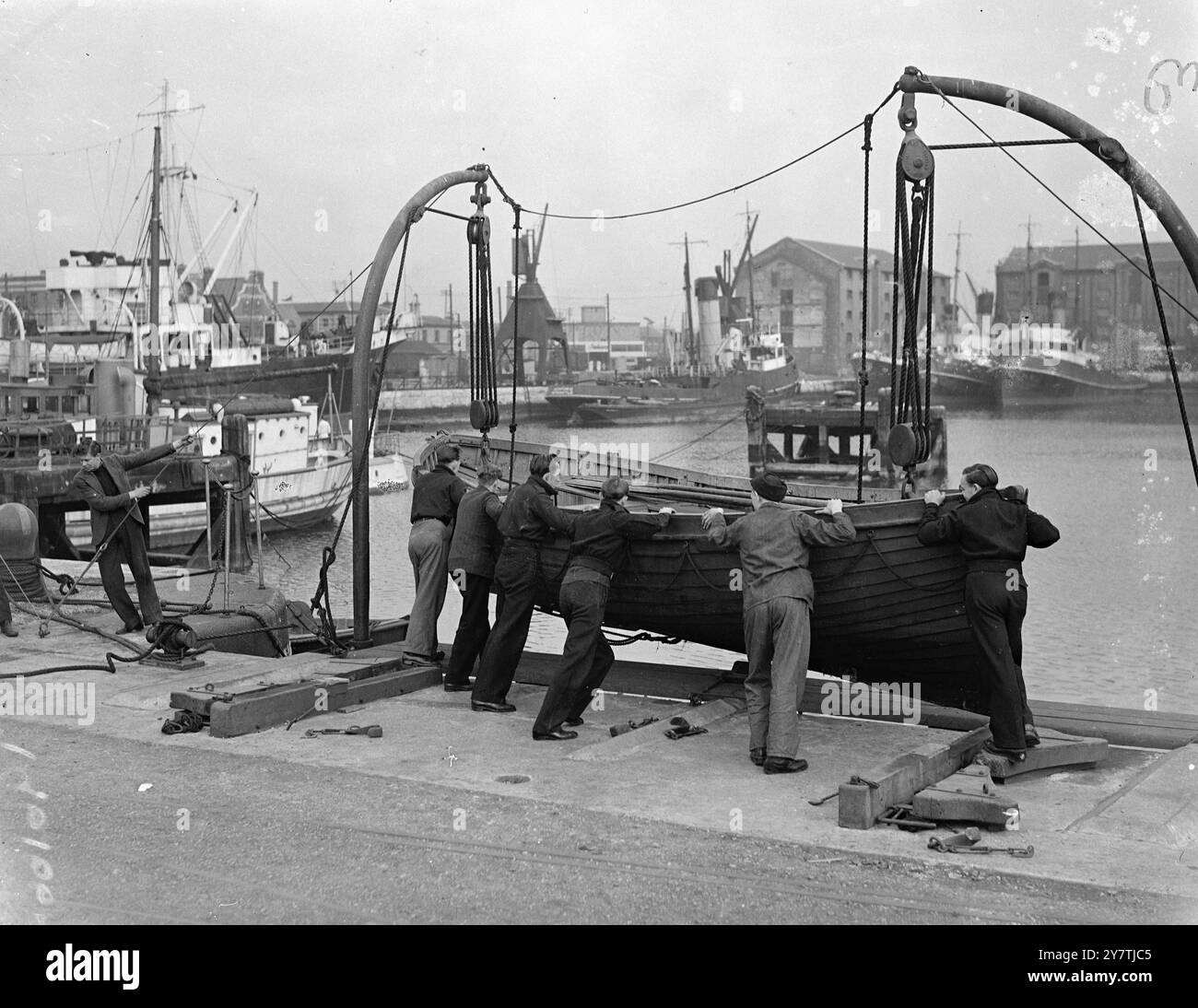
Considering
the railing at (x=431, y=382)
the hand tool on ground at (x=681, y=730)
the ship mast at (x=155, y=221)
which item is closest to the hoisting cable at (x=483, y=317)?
the hand tool on ground at (x=681, y=730)

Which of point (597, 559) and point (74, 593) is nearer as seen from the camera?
point (597, 559)

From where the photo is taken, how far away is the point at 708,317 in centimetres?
11312

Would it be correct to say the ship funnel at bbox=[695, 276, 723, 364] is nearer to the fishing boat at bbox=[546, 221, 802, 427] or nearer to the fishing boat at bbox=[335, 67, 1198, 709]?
the fishing boat at bbox=[546, 221, 802, 427]

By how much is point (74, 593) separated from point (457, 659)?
22.6ft

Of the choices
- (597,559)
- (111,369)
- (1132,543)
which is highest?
(111,369)

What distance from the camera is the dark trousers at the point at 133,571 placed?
1281 centimetres

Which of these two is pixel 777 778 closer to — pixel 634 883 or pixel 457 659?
pixel 634 883

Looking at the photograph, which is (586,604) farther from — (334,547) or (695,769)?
(334,547)

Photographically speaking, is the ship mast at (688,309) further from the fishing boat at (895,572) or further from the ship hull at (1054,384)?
the fishing boat at (895,572)

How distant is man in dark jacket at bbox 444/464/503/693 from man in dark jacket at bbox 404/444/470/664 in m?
0.57

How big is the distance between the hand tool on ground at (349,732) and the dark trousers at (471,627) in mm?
1474

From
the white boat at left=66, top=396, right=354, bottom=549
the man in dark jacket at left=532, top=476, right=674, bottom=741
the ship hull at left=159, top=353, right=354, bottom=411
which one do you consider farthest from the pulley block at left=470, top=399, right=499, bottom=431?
the ship hull at left=159, top=353, right=354, bottom=411

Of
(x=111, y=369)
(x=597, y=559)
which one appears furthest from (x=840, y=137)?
(x=111, y=369)
